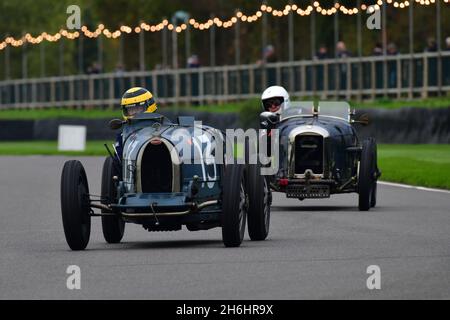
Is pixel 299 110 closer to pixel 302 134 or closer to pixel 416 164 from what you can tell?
pixel 302 134

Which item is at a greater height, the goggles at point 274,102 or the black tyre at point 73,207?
the goggles at point 274,102

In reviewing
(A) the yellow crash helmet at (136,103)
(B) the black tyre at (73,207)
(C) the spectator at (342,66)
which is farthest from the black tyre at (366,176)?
(C) the spectator at (342,66)

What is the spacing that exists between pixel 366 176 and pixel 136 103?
4.75 metres

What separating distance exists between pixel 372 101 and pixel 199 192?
110 ft

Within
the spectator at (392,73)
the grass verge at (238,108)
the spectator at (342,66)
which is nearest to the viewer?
the grass verge at (238,108)

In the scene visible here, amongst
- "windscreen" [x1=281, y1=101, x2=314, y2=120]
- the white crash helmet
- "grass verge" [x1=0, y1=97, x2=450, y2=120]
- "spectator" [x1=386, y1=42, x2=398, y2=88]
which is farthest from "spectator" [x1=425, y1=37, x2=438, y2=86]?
"windscreen" [x1=281, y1=101, x2=314, y2=120]

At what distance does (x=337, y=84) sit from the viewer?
5359cm

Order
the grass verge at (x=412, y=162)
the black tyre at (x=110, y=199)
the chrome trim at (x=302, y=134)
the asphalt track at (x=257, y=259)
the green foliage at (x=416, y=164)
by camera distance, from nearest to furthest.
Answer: the asphalt track at (x=257, y=259), the black tyre at (x=110, y=199), the chrome trim at (x=302, y=134), the green foliage at (x=416, y=164), the grass verge at (x=412, y=162)

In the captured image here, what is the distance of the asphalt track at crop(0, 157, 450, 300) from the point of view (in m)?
11.6

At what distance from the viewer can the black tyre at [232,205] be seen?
1498 centimetres

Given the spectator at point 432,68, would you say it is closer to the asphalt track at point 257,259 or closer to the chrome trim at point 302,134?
the asphalt track at point 257,259

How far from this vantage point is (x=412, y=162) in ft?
108

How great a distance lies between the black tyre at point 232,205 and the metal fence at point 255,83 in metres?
31.9
